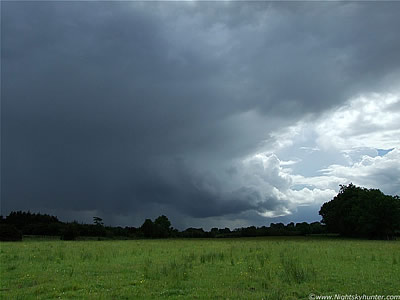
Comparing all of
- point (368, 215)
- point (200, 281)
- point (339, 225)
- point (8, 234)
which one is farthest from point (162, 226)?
point (200, 281)

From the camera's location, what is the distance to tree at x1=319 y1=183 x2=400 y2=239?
80.3 metres

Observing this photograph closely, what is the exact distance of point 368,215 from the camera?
80875 mm

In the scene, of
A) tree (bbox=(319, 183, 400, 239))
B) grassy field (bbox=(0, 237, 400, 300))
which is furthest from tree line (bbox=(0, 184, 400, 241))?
grassy field (bbox=(0, 237, 400, 300))

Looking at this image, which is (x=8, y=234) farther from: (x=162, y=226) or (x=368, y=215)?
(x=368, y=215)

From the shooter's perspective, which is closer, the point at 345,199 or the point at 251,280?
the point at 251,280

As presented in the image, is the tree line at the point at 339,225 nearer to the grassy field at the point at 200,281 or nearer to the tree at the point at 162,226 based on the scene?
the tree at the point at 162,226

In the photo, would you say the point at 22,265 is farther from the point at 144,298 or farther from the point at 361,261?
the point at 361,261

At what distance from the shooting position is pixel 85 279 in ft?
54.5

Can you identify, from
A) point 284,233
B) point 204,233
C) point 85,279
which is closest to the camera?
point 85,279

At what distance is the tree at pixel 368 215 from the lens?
80.3 meters

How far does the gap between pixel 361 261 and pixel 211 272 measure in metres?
11.1

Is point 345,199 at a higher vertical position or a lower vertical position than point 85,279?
higher

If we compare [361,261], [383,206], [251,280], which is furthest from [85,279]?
[383,206]

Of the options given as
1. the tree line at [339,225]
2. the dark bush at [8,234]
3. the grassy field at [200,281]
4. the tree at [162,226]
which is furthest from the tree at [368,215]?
the dark bush at [8,234]
